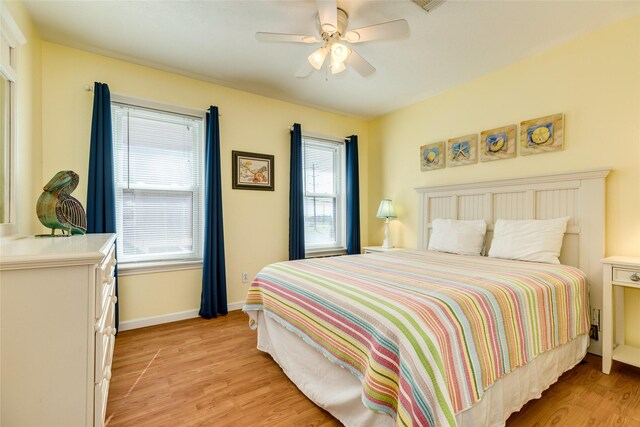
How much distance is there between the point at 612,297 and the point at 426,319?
6.24ft

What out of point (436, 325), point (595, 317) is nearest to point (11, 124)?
point (436, 325)

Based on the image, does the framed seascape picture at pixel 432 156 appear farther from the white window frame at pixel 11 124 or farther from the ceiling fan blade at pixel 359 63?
the white window frame at pixel 11 124

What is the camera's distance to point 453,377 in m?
1.15

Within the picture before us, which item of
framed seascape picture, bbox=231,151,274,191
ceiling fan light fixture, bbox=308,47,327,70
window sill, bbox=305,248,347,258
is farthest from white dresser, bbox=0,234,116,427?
window sill, bbox=305,248,347,258

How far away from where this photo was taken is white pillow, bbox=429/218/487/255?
289 cm

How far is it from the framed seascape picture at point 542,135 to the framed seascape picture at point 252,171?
9.00 feet

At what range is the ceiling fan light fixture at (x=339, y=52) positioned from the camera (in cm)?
214

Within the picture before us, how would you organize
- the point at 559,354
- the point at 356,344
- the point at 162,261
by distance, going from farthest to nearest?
the point at 162,261
the point at 559,354
the point at 356,344

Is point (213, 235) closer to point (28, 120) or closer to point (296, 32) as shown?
point (28, 120)

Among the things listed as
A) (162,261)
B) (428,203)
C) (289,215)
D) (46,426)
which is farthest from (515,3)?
(162,261)

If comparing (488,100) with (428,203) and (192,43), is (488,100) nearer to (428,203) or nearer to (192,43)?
(428,203)

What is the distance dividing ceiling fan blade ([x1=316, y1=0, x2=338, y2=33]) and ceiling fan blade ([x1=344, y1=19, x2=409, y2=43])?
0.18 meters

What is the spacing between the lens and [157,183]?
10.0 feet

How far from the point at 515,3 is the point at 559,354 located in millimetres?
2406
